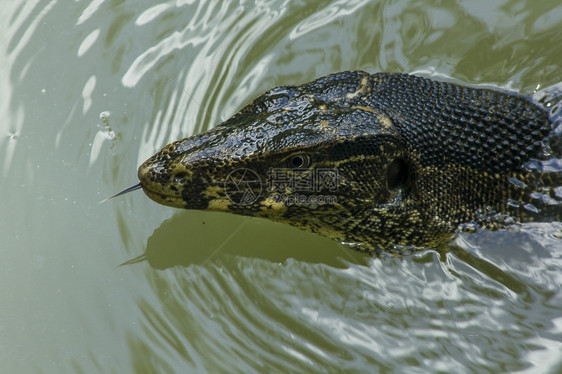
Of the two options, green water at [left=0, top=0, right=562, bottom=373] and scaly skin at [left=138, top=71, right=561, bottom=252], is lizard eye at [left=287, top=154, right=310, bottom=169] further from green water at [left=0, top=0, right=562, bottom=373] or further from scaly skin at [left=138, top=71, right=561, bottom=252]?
green water at [left=0, top=0, right=562, bottom=373]

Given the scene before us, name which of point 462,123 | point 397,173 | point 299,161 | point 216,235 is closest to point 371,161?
point 397,173

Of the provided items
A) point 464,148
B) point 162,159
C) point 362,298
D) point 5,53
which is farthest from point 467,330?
point 5,53

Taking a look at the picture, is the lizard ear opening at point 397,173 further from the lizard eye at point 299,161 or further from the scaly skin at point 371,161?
the lizard eye at point 299,161

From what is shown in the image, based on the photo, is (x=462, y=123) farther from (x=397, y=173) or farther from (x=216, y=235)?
(x=216, y=235)

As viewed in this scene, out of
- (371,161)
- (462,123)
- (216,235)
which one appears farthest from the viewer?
(216,235)

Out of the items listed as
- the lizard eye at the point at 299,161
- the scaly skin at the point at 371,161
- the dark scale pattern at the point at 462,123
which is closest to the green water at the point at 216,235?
the scaly skin at the point at 371,161

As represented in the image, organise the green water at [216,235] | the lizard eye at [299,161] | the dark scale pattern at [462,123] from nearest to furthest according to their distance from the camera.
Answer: the lizard eye at [299,161], the dark scale pattern at [462,123], the green water at [216,235]

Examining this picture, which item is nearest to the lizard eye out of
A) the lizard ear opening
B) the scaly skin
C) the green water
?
the scaly skin
